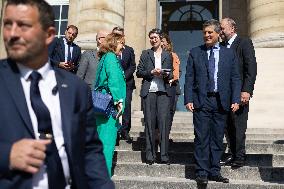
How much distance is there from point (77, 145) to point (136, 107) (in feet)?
33.6

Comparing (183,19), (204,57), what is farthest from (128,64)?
(183,19)

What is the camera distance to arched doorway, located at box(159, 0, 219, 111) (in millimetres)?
13523

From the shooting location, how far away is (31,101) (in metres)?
1.59

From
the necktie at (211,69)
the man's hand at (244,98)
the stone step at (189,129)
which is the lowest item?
the stone step at (189,129)

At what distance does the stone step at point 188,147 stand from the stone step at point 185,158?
47cm

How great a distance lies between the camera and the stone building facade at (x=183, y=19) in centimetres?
890

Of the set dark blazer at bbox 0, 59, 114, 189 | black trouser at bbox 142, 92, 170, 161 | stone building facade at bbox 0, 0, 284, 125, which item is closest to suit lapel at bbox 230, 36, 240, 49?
black trouser at bbox 142, 92, 170, 161

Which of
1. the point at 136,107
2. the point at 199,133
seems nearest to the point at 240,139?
the point at 199,133

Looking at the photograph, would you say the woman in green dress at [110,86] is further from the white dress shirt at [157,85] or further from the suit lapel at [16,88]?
the suit lapel at [16,88]

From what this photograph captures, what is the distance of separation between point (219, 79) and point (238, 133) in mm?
829

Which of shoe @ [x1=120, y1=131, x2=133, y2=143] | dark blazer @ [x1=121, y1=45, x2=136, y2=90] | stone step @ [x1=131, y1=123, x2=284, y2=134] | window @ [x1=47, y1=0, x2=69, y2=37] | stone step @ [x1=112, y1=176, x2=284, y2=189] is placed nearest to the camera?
stone step @ [x1=112, y1=176, x2=284, y2=189]

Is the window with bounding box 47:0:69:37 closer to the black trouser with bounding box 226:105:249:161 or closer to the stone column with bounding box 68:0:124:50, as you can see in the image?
the stone column with bounding box 68:0:124:50

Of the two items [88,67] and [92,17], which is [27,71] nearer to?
[88,67]

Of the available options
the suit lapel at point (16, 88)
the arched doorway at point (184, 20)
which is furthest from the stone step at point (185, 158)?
the arched doorway at point (184, 20)
